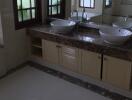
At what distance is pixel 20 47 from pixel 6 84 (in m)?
0.86

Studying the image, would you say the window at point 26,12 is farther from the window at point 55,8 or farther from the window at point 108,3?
the window at point 108,3

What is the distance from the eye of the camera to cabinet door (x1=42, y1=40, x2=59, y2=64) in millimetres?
3729

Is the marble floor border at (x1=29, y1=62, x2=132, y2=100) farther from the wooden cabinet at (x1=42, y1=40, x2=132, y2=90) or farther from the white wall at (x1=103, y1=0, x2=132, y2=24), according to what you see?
the white wall at (x1=103, y1=0, x2=132, y2=24)

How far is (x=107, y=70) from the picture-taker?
3143mm

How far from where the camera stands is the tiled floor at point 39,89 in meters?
3.13

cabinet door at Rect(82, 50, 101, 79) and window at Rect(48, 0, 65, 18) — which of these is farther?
window at Rect(48, 0, 65, 18)

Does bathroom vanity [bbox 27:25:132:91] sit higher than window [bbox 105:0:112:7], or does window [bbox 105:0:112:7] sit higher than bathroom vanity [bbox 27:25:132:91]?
window [bbox 105:0:112:7]

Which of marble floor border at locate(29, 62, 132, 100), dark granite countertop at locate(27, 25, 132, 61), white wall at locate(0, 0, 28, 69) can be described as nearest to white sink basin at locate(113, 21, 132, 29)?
dark granite countertop at locate(27, 25, 132, 61)

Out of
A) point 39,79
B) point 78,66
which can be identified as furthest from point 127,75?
point 39,79

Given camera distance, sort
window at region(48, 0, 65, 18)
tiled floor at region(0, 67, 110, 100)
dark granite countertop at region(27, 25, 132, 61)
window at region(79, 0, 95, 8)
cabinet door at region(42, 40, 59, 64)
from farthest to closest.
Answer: window at region(48, 0, 65, 18) < cabinet door at region(42, 40, 59, 64) < window at region(79, 0, 95, 8) < tiled floor at region(0, 67, 110, 100) < dark granite countertop at region(27, 25, 132, 61)

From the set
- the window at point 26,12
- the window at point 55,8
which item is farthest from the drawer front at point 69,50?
the window at point 26,12

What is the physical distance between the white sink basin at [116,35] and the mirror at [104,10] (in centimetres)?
17

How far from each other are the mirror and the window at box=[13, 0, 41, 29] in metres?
0.82

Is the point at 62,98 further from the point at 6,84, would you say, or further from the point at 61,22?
the point at 61,22
